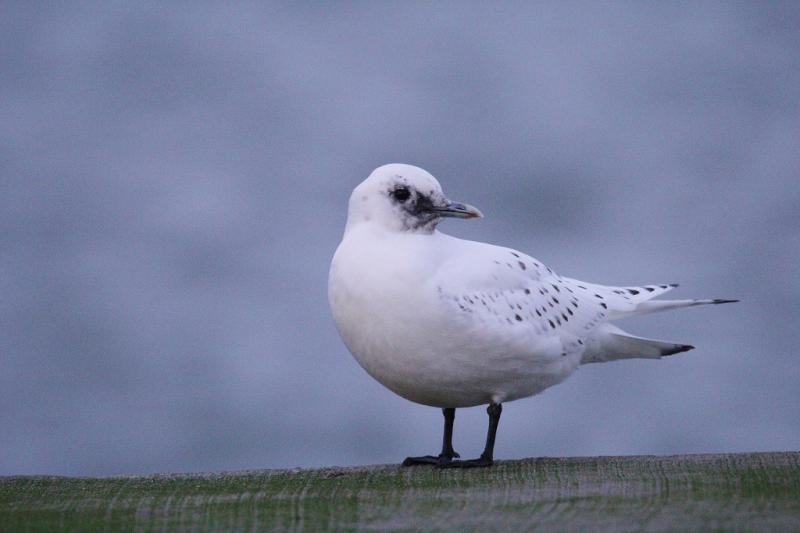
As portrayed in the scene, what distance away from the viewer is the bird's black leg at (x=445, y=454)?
18.9 ft

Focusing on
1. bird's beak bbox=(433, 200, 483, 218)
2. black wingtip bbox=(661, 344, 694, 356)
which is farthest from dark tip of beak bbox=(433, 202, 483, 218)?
black wingtip bbox=(661, 344, 694, 356)

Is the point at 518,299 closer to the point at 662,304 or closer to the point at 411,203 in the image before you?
the point at 411,203

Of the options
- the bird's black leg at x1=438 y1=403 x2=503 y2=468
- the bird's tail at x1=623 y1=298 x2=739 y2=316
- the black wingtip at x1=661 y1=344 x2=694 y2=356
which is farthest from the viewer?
the black wingtip at x1=661 y1=344 x2=694 y2=356

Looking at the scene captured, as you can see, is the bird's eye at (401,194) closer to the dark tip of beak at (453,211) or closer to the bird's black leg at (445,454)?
the dark tip of beak at (453,211)

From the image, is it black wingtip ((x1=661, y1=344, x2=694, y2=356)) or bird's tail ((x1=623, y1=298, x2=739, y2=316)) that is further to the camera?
black wingtip ((x1=661, y1=344, x2=694, y2=356))

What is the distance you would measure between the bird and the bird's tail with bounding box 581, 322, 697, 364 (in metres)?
0.03

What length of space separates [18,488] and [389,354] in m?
1.70

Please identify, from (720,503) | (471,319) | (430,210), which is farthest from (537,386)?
(720,503)

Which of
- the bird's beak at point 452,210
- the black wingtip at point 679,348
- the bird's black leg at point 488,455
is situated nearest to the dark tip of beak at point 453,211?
the bird's beak at point 452,210

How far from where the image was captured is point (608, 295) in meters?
6.67

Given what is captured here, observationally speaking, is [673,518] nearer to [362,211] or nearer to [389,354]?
[389,354]

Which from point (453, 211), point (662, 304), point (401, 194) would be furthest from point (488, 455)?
point (662, 304)

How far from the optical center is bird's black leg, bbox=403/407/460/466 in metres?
5.76

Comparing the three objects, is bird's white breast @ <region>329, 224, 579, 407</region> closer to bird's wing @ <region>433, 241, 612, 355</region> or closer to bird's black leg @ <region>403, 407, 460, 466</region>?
bird's wing @ <region>433, 241, 612, 355</region>
